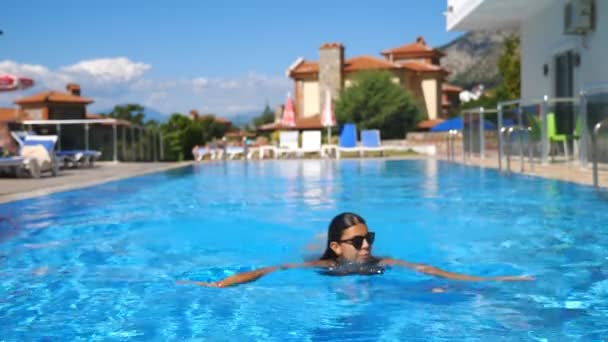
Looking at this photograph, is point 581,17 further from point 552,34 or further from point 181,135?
point 181,135

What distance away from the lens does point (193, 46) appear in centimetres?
4628

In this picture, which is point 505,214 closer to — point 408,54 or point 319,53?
point 319,53

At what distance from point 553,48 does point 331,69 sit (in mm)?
36515

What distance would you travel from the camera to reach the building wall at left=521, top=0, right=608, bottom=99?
41.8 ft

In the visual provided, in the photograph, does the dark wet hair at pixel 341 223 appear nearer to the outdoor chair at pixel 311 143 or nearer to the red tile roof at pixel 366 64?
the outdoor chair at pixel 311 143

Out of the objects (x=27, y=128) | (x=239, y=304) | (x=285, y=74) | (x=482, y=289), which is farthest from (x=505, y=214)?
(x=285, y=74)

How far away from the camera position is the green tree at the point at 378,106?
151 feet

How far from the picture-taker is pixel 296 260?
5469 millimetres

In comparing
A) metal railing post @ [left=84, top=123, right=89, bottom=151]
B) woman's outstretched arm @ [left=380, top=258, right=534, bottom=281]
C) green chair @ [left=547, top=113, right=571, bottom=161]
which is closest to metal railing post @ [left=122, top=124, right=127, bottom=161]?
metal railing post @ [left=84, top=123, right=89, bottom=151]

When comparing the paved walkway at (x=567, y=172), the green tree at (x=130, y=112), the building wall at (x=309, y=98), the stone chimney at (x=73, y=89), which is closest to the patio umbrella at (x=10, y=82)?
the paved walkway at (x=567, y=172)

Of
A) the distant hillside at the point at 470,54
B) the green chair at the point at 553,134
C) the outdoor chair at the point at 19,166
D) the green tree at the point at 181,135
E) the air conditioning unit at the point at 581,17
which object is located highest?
the distant hillside at the point at 470,54

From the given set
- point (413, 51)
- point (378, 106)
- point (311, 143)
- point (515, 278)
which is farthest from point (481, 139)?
point (413, 51)

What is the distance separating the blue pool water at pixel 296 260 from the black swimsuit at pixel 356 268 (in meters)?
0.06

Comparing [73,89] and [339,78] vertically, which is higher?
[339,78]
